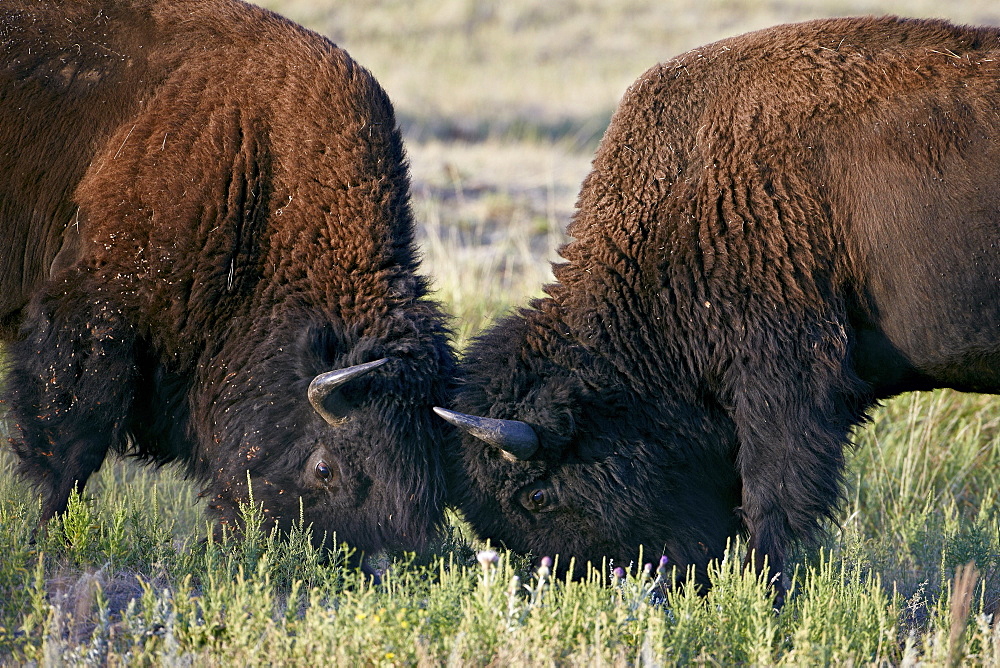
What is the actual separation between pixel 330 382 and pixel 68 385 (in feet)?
4.13

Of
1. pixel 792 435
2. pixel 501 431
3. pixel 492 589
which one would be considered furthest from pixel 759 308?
pixel 492 589

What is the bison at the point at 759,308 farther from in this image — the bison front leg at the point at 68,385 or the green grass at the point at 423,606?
the bison front leg at the point at 68,385

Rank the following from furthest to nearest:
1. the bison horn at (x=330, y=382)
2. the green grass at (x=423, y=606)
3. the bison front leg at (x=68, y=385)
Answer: the bison front leg at (x=68, y=385) → the bison horn at (x=330, y=382) → the green grass at (x=423, y=606)

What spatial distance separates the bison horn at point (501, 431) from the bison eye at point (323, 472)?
0.53 meters

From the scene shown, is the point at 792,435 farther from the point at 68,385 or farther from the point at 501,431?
the point at 68,385

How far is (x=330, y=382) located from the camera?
4.30 m

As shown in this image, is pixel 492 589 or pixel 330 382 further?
pixel 330 382

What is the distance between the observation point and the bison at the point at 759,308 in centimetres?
457

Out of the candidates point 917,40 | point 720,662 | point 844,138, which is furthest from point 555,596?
point 917,40

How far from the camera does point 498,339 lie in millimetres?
4910

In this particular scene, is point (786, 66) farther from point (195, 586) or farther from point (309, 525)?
point (195, 586)

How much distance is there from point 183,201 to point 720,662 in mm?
2906

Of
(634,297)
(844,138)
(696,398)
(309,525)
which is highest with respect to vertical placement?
(844,138)

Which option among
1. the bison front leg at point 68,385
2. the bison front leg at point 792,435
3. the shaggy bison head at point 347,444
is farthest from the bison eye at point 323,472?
the bison front leg at point 792,435
